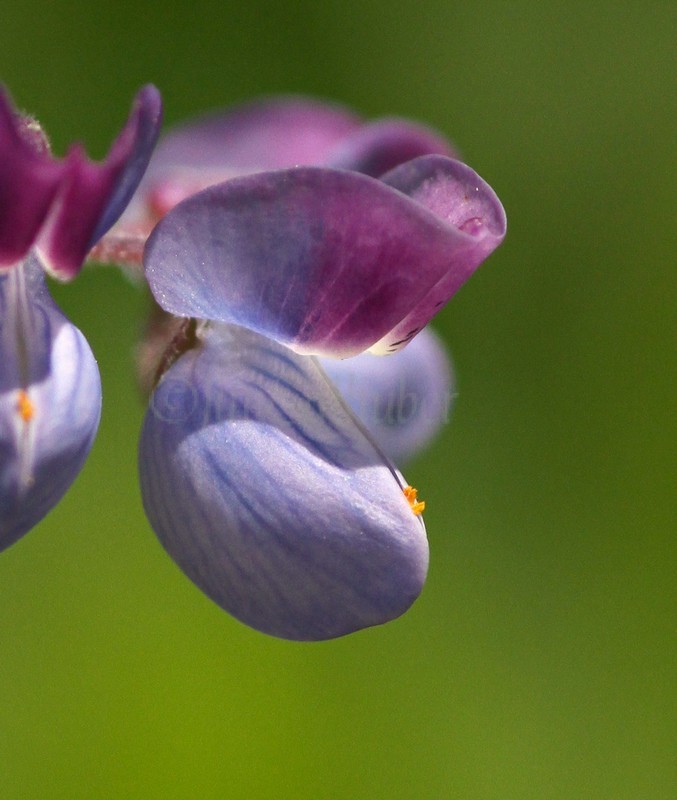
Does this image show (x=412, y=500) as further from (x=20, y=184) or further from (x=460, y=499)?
(x=460, y=499)

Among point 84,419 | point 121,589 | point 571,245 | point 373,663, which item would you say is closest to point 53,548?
point 121,589

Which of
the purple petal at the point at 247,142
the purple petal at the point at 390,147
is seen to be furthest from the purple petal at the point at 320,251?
the purple petal at the point at 247,142

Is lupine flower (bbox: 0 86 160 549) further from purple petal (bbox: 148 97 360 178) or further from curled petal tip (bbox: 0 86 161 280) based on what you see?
purple petal (bbox: 148 97 360 178)

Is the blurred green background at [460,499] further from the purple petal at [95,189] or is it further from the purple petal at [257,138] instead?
the purple petal at [95,189]

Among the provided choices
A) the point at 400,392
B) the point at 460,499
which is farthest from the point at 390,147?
the point at 460,499

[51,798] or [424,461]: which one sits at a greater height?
[424,461]

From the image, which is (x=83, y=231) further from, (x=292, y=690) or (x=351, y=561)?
(x=292, y=690)
